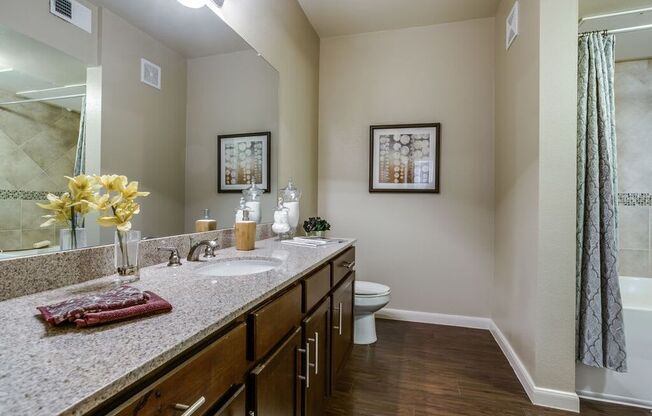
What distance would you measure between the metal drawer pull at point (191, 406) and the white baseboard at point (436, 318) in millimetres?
2572

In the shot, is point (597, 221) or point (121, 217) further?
point (597, 221)

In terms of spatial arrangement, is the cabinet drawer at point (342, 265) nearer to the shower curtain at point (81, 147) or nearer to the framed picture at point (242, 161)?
the framed picture at point (242, 161)

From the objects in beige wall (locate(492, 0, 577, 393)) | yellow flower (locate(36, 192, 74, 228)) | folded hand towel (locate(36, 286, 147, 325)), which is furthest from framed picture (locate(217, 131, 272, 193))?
→ beige wall (locate(492, 0, 577, 393))

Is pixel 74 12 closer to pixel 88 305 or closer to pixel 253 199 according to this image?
pixel 88 305

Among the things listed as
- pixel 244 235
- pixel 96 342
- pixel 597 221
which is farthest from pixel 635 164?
pixel 96 342

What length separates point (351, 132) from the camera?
10.2 ft

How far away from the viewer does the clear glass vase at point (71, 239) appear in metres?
0.94

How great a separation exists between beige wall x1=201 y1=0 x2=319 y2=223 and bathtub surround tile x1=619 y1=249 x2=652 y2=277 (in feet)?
8.52

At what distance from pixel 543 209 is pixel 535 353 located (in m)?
0.80

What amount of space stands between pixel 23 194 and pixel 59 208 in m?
0.09

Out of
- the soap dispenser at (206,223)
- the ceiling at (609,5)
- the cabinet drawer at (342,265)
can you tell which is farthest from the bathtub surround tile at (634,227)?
the soap dispenser at (206,223)

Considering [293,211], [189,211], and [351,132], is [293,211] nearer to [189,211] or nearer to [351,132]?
[189,211]

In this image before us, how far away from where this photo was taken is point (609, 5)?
6.82 feet

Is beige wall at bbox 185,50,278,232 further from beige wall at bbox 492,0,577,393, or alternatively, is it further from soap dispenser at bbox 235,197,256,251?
beige wall at bbox 492,0,577,393
